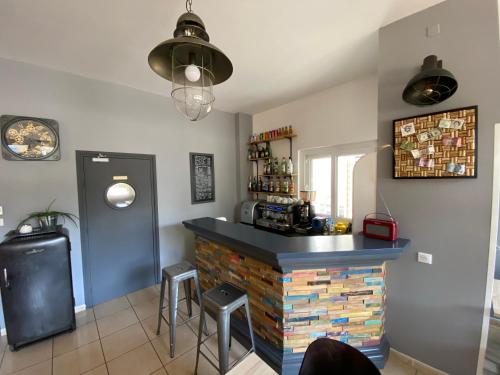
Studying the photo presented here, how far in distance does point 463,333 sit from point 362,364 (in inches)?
49.5

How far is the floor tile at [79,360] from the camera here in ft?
5.46

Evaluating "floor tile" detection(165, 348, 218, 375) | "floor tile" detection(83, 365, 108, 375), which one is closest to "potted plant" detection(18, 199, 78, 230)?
"floor tile" detection(83, 365, 108, 375)

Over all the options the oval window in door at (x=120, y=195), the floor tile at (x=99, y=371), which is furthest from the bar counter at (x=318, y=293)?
the oval window in door at (x=120, y=195)

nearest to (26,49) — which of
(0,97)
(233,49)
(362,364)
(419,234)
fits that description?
(0,97)

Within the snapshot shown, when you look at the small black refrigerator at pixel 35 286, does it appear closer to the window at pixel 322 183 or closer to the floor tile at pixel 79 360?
the floor tile at pixel 79 360

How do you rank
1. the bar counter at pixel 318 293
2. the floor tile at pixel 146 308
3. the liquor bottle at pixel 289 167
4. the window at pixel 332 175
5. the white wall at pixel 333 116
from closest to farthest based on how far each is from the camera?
the bar counter at pixel 318 293
the floor tile at pixel 146 308
the white wall at pixel 333 116
the window at pixel 332 175
the liquor bottle at pixel 289 167

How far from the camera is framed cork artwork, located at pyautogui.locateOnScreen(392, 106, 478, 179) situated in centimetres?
136

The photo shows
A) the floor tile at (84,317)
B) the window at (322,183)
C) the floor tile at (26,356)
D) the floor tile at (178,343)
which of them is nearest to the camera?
the floor tile at (26,356)

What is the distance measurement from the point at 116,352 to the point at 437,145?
3107 millimetres

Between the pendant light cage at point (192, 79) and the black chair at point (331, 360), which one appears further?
the pendant light cage at point (192, 79)

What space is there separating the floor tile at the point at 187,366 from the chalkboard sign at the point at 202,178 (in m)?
2.04

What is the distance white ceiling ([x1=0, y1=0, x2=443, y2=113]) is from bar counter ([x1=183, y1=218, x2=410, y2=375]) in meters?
1.73

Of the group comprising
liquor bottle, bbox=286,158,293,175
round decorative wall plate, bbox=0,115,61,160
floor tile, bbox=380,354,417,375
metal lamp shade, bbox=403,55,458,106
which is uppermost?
metal lamp shade, bbox=403,55,458,106

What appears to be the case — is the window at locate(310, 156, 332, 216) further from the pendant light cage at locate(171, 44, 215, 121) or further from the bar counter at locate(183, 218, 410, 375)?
the pendant light cage at locate(171, 44, 215, 121)
